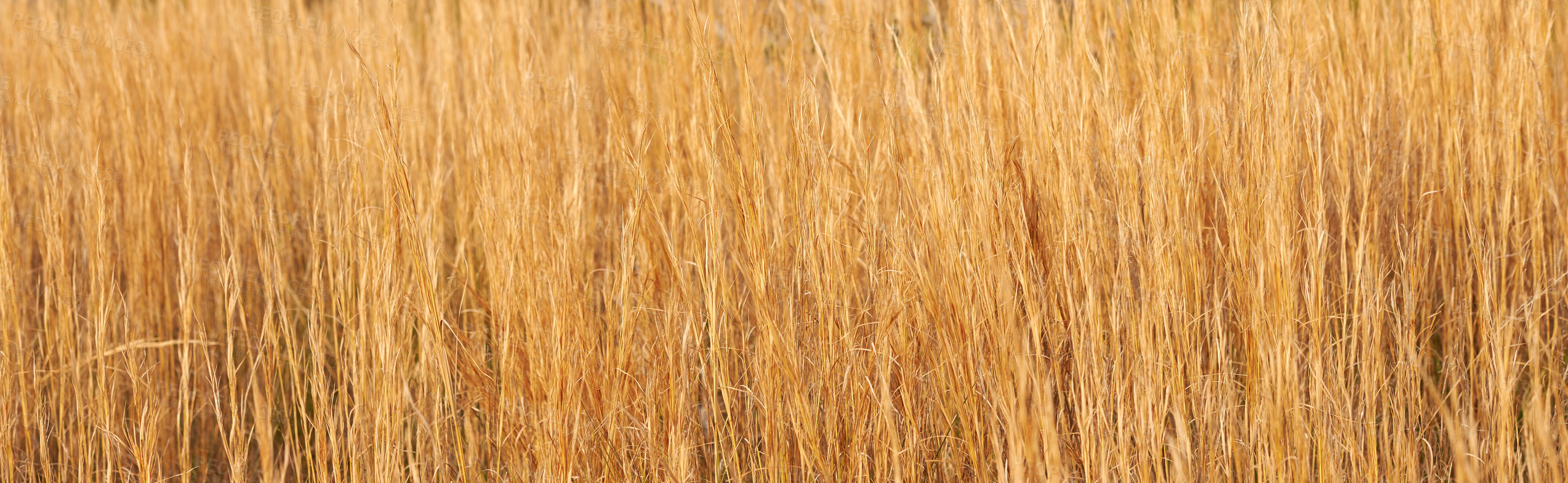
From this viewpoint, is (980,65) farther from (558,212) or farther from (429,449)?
(429,449)

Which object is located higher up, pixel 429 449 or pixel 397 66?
pixel 397 66

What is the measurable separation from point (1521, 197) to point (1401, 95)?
10.2 inches

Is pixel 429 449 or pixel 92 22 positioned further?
pixel 92 22

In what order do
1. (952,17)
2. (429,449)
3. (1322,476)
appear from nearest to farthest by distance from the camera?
(1322,476), (429,449), (952,17)

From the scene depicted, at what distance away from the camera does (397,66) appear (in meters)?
1.05

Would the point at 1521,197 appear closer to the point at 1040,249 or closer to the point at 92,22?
the point at 1040,249

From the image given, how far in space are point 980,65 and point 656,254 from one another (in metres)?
0.69

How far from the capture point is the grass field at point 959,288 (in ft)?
3.46

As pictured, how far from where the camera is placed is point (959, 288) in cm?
107

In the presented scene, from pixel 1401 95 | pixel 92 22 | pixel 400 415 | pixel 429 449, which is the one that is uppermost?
pixel 92 22

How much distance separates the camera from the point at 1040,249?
1183mm

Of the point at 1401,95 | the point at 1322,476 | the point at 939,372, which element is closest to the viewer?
the point at 1322,476

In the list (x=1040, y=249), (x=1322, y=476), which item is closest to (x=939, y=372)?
(x=1040, y=249)

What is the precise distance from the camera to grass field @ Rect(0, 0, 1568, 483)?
41.5 inches
